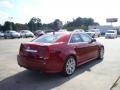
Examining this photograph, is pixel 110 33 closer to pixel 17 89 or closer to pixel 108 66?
pixel 108 66

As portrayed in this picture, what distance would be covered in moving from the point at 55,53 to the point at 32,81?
115 centimetres

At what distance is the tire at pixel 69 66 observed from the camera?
21.6 ft

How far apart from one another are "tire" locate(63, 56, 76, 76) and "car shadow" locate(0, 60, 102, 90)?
0.16 meters

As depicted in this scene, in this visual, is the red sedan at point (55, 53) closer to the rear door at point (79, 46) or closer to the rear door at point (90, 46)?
the rear door at point (79, 46)

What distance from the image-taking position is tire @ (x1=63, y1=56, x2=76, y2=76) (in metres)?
6.59

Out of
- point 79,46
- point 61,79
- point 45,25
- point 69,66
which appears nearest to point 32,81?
point 61,79

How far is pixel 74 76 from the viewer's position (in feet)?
22.1

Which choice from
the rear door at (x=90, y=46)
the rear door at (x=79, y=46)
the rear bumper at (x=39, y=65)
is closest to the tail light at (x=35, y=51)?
the rear bumper at (x=39, y=65)

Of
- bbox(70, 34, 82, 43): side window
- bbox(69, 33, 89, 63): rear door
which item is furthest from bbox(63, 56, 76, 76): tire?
bbox(70, 34, 82, 43): side window

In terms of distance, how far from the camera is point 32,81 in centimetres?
613

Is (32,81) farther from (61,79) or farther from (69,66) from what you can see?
(69,66)

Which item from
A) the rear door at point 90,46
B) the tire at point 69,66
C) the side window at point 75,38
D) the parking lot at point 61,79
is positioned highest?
the side window at point 75,38

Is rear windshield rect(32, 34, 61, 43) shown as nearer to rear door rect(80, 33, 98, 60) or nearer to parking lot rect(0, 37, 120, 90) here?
parking lot rect(0, 37, 120, 90)

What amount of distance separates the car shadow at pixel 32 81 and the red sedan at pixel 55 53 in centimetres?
34
